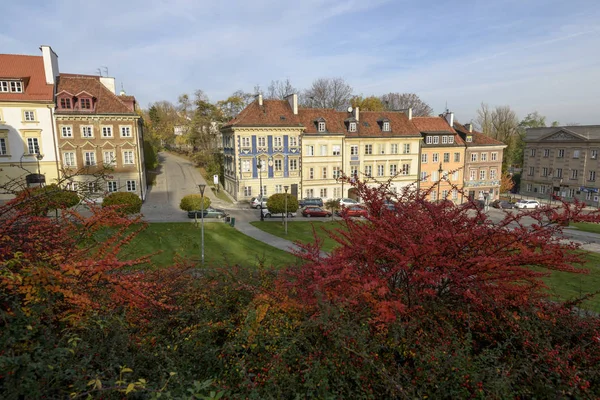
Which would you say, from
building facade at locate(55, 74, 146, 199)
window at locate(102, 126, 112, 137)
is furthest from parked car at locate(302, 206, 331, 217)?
window at locate(102, 126, 112, 137)

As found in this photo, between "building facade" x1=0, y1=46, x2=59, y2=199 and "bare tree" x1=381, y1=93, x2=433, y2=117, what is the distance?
58.5 metres

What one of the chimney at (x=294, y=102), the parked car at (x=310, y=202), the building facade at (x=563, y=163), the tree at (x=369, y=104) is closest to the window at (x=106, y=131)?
the chimney at (x=294, y=102)

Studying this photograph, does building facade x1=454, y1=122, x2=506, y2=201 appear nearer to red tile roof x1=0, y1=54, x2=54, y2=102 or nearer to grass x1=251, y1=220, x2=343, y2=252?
grass x1=251, y1=220, x2=343, y2=252

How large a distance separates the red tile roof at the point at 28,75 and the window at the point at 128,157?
7388 mm

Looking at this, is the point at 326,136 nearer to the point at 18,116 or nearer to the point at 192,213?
the point at 192,213

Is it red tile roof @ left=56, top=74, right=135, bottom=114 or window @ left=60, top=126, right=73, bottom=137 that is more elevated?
red tile roof @ left=56, top=74, right=135, bottom=114

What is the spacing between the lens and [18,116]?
105ft

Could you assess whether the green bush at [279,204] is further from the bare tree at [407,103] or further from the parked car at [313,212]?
the bare tree at [407,103]

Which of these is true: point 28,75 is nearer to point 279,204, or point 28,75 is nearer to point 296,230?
point 279,204

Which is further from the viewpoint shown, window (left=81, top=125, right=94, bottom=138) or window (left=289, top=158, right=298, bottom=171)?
window (left=289, top=158, right=298, bottom=171)

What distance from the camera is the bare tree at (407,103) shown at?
74.4 metres

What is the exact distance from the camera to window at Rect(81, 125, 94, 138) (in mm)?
33719

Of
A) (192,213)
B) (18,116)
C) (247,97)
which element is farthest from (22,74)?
(247,97)

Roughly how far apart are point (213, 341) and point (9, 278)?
10.3 feet
